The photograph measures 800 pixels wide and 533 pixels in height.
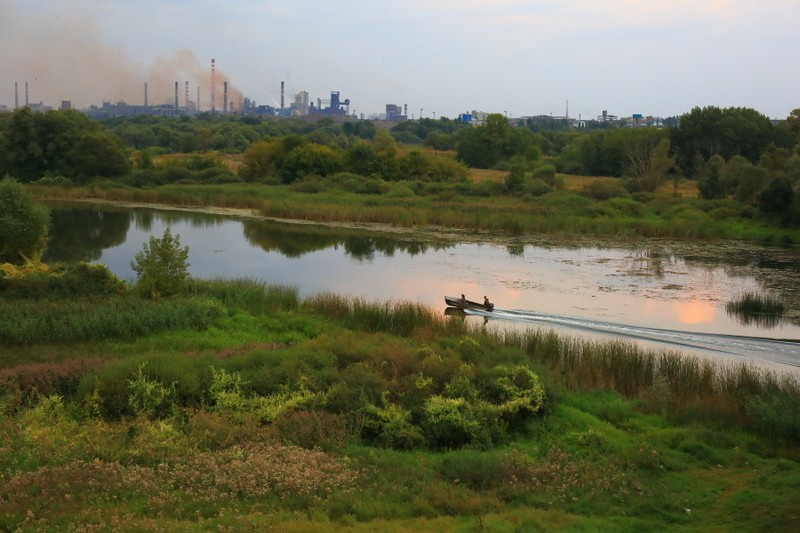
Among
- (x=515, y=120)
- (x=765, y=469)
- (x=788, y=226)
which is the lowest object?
(x=765, y=469)

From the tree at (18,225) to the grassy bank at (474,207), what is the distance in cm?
1829

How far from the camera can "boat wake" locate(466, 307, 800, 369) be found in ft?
56.0

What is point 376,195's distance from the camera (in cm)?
4641

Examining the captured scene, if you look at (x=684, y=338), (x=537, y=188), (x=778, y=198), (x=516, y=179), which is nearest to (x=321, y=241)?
(x=537, y=188)

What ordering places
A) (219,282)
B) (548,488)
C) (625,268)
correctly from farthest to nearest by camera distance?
1. (625,268)
2. (219,282)
3. (548,488)

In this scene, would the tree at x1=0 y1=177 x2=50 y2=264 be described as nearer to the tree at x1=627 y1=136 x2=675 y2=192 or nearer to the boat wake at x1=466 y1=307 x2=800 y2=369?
the boat wake at x1=466 y1=307 x2=800 y2=369

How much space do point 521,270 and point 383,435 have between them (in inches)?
673

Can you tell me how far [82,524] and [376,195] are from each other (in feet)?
131

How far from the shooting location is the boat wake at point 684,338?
1708 centimetres

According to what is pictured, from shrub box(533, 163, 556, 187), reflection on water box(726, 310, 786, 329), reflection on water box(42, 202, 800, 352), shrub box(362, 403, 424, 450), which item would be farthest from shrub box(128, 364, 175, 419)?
shrub box(533, 163, 556, 187)

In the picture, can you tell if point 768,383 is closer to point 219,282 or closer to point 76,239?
point 219,282

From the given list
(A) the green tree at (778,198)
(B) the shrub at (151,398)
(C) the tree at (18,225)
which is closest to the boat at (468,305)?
(B) the shrub at (151,398)

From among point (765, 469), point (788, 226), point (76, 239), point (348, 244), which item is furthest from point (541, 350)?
point (788, 226)

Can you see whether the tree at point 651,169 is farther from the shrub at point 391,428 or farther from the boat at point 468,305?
the shrub at point 391,428
